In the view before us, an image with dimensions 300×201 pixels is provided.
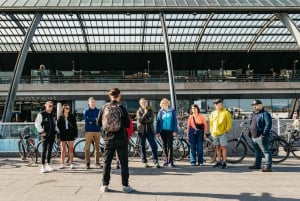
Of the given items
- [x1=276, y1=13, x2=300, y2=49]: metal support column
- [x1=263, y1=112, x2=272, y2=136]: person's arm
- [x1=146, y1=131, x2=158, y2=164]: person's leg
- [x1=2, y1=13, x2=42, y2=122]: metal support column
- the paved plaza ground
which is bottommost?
the paved plaza ground

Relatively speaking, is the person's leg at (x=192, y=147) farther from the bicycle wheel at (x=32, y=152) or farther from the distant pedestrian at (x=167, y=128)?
the bicycle wheel at (x=32, y=152)

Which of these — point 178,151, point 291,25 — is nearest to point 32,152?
point 178,151

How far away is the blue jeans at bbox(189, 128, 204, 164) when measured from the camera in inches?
398

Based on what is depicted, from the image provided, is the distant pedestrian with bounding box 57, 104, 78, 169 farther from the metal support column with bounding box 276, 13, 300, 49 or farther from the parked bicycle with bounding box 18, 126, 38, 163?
the metal support column with bounding box 276, 13, 300, 49

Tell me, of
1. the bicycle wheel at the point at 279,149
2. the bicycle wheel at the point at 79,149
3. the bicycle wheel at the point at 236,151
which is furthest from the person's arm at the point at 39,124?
the bicycle wheel at the point at 279,149

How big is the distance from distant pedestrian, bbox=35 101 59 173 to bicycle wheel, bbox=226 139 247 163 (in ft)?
15.8

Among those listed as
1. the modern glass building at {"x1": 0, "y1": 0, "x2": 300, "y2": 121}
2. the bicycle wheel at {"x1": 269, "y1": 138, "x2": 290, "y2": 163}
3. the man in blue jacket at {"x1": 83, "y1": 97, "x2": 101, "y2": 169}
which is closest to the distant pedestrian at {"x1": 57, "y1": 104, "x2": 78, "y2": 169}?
the man in blue jacket at {"x1": 83, "y1": 97, "x2": 101, "y2": 169}

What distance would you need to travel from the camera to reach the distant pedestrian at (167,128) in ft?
32.1

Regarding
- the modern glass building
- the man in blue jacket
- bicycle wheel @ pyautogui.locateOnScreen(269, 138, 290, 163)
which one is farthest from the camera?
the modern glass building

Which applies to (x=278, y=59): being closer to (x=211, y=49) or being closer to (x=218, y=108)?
(x=211, y=49)

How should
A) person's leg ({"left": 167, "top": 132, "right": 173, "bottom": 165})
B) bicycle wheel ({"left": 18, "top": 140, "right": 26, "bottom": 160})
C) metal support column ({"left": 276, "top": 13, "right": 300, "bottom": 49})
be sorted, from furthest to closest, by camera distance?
1. metal support column ({"left": 276, "top": 13, "right": 300, "bottom": 49})
2. bicycle wheel ({"left": 18, "top": 140, "right": 26, "bottom": 160})
3. person's leg ({"left": 167, "top": 132, "right": 173, "bottom": 165})

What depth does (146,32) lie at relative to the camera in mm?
40906

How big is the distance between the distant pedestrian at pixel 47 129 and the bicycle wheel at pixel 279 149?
5.89 m

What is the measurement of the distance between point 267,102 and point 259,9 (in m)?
15.3
